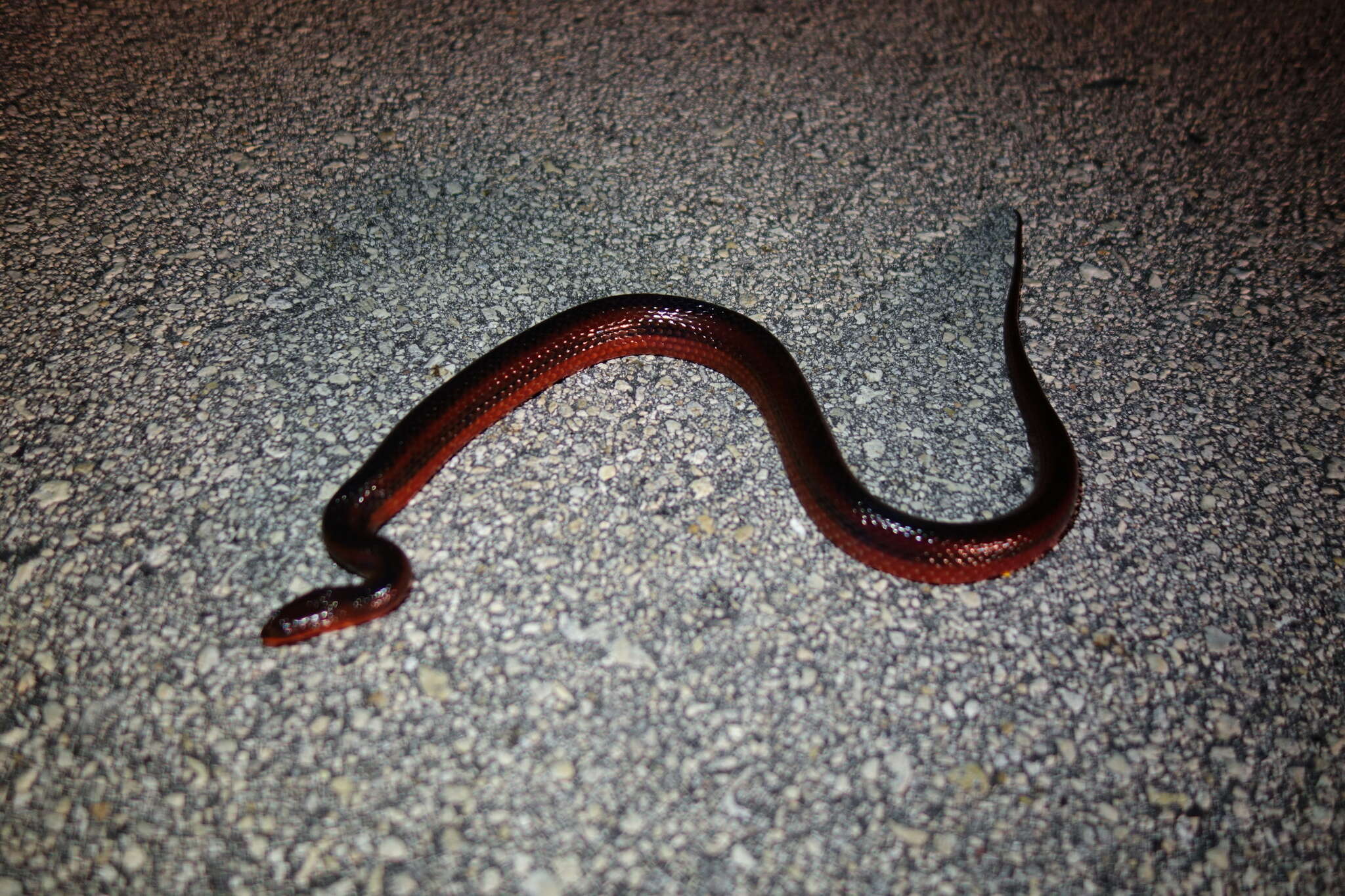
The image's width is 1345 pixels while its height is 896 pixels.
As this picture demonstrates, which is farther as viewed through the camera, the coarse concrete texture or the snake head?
the snake head

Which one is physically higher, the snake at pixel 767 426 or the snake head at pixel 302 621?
the snake at pixel 767 426

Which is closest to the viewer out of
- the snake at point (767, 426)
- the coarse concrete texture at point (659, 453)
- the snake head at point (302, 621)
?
the coarse concrete texture at point (659, 453)

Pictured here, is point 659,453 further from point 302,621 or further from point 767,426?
point 302,621

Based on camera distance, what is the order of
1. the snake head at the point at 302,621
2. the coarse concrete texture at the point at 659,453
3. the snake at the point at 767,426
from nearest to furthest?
the coarse concrete texture at the point at 659,453
the snake head at the point at 302,621
the snake at the point at 767,426

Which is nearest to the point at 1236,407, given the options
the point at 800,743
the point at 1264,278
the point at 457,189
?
the point at 1264,278

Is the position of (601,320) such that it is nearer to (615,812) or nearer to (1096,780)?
(615,812)

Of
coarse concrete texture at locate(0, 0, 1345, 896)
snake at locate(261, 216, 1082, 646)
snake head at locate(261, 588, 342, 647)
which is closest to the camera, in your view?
coarse concrete texture at locate(0, 0, 1345, 896)

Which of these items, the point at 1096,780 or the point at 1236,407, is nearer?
the point at 1096,780
